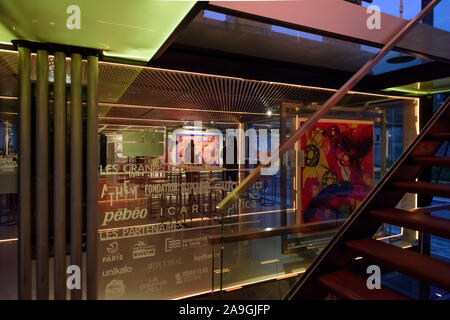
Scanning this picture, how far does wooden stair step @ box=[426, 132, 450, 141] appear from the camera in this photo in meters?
2.44

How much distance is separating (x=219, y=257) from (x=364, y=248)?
1.25 meters

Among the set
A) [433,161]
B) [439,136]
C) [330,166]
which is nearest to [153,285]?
[330,166]

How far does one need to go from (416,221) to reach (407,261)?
29 cm

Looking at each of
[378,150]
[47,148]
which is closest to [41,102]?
[47,148]

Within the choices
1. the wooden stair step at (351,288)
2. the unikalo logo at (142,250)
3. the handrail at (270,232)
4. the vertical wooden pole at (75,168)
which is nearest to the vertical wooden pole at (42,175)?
the vertical wooden pole at (75,168)

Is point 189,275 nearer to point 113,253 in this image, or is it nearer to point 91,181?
point 113,253

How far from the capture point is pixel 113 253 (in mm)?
4141

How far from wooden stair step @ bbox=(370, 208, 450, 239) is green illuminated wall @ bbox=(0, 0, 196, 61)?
2025 mm

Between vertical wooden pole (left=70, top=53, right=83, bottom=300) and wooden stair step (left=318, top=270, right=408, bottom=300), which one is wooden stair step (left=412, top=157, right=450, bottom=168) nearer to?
wooden stair step (left=318, top=270, right=408, bottom=300)

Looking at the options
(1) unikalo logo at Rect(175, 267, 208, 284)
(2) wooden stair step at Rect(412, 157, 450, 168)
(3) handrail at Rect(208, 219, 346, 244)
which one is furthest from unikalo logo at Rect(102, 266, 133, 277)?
(2) wooden stair step at Rect(412, 157, 450, 168)

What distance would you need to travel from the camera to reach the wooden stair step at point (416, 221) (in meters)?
1.78

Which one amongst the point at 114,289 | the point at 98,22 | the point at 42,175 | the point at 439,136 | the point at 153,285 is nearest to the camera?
the point at 98,22

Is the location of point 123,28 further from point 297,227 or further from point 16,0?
point 297,227
